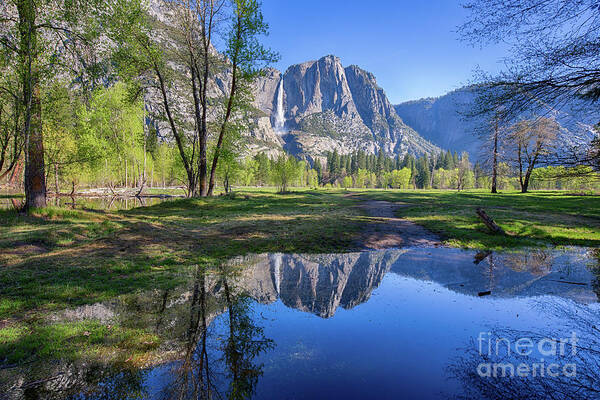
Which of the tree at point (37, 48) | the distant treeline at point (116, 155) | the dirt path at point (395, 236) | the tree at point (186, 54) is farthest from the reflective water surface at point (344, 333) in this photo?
the tree at point (186, 54)

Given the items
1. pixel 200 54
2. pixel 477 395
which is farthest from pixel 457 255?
pixel 200 54

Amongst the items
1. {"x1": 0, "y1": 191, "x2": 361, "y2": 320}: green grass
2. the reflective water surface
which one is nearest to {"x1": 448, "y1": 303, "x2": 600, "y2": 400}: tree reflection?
the reflective water surface

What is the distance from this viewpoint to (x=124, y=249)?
26.7ft

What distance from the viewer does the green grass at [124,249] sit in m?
3.86

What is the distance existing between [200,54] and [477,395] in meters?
24.2

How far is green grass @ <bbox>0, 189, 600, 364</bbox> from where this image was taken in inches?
152

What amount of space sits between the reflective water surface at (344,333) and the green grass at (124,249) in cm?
44

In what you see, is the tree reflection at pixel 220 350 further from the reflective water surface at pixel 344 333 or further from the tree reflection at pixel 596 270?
the tree reflection at pixel 596 270

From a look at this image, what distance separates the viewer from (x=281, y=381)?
3.22m

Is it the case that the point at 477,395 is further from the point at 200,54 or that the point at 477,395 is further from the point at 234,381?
the point at 200,54

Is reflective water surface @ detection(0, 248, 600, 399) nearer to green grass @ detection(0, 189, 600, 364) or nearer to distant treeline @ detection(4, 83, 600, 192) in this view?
green grass @ detection(0, 189, 600, 364)

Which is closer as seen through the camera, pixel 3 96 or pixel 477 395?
pixel 477 395

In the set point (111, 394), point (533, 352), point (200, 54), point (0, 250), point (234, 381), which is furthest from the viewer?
point (200, 54)

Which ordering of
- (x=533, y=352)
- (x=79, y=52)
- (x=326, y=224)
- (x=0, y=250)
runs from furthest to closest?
(x=326, y=224)
(x=79, y=52)
(x=0, y=250)
(x=533, y=352)
